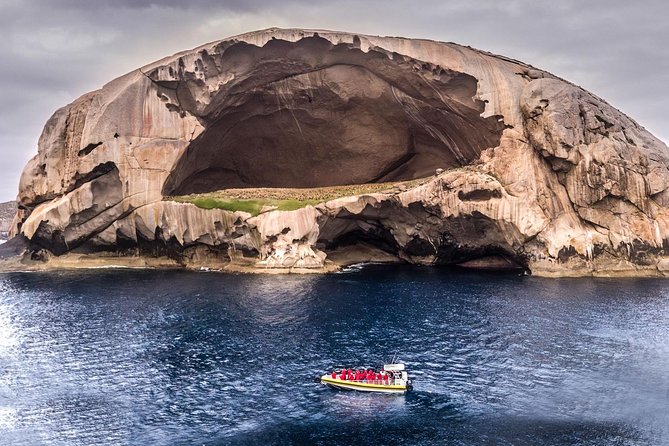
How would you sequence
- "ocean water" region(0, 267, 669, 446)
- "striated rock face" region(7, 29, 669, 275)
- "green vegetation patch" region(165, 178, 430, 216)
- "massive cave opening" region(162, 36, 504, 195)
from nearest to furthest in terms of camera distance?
"ocean water" region(0, 267, 669, 446), "striated rock face" region(7, 29, 669, 275), "green vegetation patch" region(165, 178, 430, 216), "massive cave opening" region(162, 36, 504, 195)

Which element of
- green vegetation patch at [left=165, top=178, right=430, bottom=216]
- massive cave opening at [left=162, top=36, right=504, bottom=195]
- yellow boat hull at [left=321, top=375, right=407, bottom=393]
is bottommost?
yellow boat hull at [left=321, top=375, right=407, bottom=393]

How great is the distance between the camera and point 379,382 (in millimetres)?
40688

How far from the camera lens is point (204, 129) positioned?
3533 inches

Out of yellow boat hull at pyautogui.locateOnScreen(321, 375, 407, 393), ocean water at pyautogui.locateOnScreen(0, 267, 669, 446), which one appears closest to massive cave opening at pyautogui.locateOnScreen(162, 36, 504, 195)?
ocean water at pyautogui.locateOnScreen(0, 267, 669, 446)

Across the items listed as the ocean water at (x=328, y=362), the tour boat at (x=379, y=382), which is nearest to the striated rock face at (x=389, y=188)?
the ocean water at (x=328, y=362)

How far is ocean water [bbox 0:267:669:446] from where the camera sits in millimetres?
34719

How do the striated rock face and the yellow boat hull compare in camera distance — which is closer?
the yellow boat hull

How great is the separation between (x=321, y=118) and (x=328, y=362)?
60.0 m

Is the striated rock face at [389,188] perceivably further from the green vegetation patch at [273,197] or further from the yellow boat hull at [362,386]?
the yellow boat hull at [362,386]

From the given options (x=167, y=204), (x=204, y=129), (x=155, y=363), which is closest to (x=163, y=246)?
(x=167, y=204)

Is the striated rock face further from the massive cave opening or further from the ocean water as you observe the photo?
the ocean water

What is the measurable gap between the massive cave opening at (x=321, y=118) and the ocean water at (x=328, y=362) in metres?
28.9

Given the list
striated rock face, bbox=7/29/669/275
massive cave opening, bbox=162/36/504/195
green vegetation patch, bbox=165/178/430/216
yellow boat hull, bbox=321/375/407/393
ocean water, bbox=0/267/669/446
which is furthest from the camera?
massive cave opening, bbox=162/36/504/195

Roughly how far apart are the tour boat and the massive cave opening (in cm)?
5234
